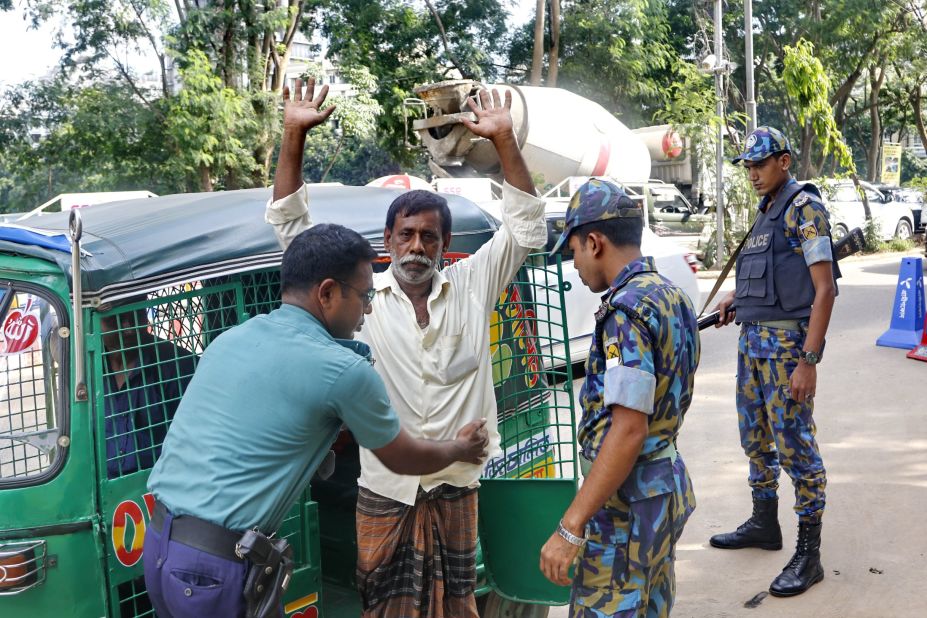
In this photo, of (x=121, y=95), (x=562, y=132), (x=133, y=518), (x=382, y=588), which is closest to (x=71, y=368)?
(x=133, y=518)

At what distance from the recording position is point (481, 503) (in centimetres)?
321

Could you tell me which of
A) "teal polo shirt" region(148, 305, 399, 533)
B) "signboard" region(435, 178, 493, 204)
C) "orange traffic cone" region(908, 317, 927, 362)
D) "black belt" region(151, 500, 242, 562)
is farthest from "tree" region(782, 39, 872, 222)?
"black belt" region(151, 500, 242, 562)

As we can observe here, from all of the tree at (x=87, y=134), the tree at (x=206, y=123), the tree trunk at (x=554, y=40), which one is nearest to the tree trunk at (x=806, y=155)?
the tree trunk at (x=554, y=40)

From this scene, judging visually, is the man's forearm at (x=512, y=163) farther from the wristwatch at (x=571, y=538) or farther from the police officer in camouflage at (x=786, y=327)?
the police officer in camouflage at (x=786, y=327)

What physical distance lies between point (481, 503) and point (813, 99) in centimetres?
1505

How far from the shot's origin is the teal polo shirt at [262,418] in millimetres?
2111

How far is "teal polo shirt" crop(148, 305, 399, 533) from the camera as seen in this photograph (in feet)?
6.93

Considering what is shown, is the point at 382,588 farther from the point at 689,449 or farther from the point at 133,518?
the point at 689,449

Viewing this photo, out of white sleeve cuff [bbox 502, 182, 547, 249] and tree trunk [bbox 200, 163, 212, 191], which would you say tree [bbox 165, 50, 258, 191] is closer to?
tree trunk [bbox 200, 163, 212, 191]

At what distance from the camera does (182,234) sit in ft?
8.76

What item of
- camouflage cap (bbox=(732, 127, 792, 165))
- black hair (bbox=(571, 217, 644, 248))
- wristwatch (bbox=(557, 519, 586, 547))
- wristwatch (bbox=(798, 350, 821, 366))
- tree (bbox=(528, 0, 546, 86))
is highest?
tree (bbox=(528, 0, 546, 86))

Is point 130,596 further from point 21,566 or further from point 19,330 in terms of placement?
point 19,330

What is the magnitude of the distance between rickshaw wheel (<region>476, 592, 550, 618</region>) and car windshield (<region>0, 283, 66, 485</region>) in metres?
1.65

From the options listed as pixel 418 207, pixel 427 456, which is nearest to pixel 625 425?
pixel 427 456
